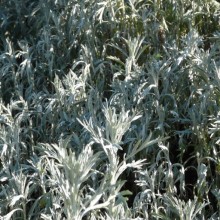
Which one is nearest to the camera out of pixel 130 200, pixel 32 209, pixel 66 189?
pixel 66 189

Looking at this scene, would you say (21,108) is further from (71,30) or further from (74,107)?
(71,30)

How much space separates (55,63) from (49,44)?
107 mm

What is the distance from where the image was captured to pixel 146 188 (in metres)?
2.41

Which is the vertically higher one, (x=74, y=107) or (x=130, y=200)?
(x=74, y=107)

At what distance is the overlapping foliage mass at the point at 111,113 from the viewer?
7.29 feet

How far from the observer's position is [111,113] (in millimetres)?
2240

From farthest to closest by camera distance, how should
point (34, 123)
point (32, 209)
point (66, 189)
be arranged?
1. point (34, 123)
2. point (32, 209)
3. point (66, 189)

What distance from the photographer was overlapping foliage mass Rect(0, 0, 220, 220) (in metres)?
2.22

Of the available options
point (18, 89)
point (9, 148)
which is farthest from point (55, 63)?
point (9, 148)

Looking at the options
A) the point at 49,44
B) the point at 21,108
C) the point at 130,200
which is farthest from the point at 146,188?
the point at 49,44

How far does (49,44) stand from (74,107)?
2.01 ft

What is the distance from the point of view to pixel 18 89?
119 inches

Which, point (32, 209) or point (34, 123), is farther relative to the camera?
point (34, 123)

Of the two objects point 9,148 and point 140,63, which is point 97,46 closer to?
point 140,63
